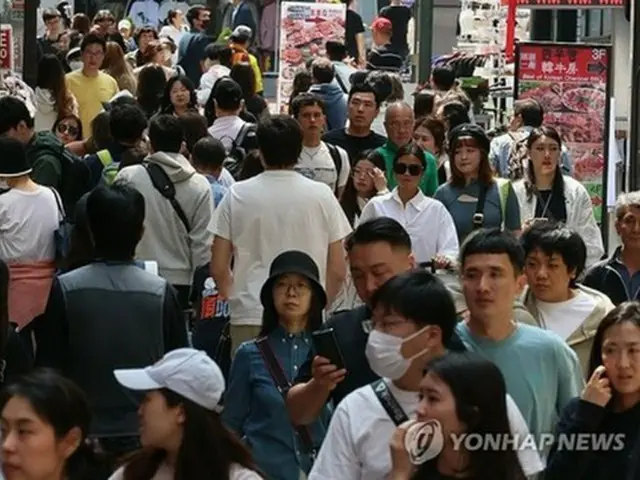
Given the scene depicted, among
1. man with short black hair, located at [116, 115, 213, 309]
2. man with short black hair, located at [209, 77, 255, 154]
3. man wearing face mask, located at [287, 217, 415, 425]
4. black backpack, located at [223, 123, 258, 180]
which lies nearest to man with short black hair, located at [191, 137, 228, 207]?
man with short black hair, located at [116, 115, 213, 309]

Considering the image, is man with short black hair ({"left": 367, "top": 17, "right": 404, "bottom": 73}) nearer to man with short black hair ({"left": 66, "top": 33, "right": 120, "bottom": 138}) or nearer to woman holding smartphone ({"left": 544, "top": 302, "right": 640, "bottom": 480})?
man with short black hair ({"left": 66, "top": 33, "right": 120, "bottom": 138})

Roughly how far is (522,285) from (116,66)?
9791 mm

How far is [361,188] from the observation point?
10984 mm

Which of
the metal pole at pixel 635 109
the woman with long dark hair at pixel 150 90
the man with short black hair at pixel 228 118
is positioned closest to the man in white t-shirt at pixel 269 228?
the metal pole at pixel 635 109

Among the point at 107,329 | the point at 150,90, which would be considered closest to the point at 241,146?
the point at 150,90

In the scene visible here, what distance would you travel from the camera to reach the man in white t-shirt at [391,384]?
5.29m

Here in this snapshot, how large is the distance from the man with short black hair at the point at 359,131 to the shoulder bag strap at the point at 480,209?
1.89 m

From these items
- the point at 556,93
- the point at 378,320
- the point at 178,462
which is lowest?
the point at 178,462

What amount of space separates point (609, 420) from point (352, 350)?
953 millimetres

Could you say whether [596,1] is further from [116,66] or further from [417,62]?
[417,62]

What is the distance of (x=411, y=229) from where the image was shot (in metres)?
9.92

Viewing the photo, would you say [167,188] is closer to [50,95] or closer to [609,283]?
[609,283]

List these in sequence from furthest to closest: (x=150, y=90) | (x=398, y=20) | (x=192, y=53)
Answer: (x=398, y=20) → (x=192, y=53) → (x=150, y=90)

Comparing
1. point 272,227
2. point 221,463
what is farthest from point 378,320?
point 272,227
